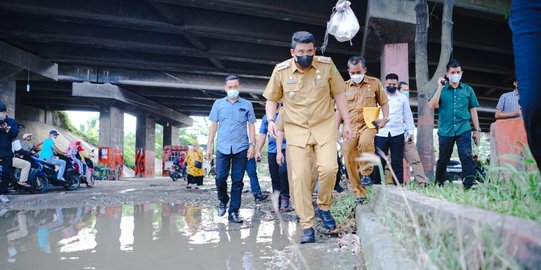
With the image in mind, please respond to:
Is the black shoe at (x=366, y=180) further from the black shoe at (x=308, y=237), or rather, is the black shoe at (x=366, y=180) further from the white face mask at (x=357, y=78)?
the black shoe at (x=308, y=237)

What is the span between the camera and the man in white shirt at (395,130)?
17.4 ft

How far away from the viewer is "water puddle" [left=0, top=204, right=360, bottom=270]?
3.10 metres

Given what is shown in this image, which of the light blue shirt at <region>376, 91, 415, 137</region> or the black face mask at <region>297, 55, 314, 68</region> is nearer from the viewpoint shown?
the black face mask at <region>297, 55, 314, 68</region>

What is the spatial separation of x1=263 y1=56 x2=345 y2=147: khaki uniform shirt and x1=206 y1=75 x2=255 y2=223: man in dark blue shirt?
4.74 ft

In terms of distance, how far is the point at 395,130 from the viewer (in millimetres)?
5371

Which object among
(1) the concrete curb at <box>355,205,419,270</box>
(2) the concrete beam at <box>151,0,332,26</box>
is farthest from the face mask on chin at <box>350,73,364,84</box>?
(2) the concrete beam at <box>151,0,332,26</box>

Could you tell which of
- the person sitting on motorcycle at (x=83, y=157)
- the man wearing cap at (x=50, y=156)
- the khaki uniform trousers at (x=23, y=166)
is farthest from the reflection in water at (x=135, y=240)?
the person sitting on motorcycle at (x=83, y=157)

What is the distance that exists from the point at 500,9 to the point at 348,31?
4.84 meters

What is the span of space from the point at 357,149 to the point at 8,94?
39.8ft

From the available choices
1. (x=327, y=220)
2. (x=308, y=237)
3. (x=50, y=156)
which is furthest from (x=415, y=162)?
(x=50, y=156)

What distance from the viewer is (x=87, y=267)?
3020 millimetres

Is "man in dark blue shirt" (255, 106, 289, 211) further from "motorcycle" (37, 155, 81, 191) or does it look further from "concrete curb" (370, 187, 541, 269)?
"motorcycle" (37, 155, 81, 191)

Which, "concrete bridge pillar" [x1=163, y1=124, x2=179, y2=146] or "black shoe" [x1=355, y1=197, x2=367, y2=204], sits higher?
"concrete bridge pillar" [x1=163, y1=124, x2=179, y2=146]

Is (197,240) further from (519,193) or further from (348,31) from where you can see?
(348,31)
